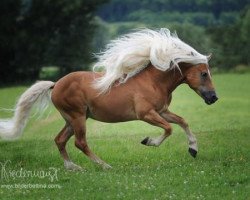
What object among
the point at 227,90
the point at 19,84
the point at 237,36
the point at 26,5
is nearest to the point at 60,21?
the point at 26,5

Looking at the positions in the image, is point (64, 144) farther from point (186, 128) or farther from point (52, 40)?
point (52, 40)

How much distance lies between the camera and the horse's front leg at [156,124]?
13.0 metres

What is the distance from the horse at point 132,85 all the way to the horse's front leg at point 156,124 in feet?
0.18

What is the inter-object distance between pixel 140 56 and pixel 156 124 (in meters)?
1.53

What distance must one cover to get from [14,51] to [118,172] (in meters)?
52.6

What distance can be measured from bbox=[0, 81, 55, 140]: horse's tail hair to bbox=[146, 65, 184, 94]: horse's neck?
206cm

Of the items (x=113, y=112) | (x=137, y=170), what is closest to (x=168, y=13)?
(x=113, y=112)

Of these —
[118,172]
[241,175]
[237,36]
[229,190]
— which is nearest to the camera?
[229,190]

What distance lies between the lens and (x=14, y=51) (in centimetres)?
6419

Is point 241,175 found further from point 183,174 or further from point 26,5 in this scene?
point 26,5

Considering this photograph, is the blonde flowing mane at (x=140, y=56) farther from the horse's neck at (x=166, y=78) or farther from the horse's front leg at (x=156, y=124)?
the horse's front leg at (x=156, y=124)

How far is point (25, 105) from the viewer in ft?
47.5

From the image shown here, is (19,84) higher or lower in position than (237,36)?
higher

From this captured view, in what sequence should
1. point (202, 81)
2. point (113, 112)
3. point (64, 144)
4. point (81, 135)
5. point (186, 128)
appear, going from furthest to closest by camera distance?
1. point (64, 144)
2. point (202, 81)
3. point (81, 135)
4. point (113, 112)
5. point (186, 128)
